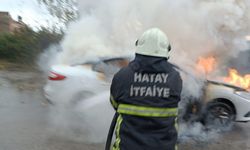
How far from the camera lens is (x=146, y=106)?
2949 mm

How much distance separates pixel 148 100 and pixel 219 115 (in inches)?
249

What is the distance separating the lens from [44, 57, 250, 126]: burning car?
8.95 m

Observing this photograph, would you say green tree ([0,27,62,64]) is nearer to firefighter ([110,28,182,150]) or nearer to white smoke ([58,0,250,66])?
white smoke ([58,0,250,66])

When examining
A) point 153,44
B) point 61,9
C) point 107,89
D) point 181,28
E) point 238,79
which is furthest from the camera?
point 61,9

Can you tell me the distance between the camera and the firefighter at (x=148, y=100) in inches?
116

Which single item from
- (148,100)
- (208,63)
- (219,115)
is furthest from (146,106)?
(208,63)

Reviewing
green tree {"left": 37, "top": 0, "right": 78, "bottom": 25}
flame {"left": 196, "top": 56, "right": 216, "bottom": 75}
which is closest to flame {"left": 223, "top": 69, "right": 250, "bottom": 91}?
flame {"left": 196, "top": 56, "right": 216, "bottom": 75}

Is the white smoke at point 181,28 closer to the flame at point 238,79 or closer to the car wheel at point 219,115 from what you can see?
the flame at point 238,79

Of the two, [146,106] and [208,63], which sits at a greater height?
[208,63]

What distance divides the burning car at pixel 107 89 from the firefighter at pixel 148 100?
5.89 metres

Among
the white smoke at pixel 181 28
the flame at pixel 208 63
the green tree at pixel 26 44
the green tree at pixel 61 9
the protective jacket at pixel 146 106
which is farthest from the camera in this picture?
the green tree at pixel 26 44

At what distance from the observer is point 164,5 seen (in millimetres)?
12047

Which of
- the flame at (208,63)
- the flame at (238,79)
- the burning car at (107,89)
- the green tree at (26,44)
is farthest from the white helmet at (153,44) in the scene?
the green tree at (26,44)

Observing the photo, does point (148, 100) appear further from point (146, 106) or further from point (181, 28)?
point (181, 28)
